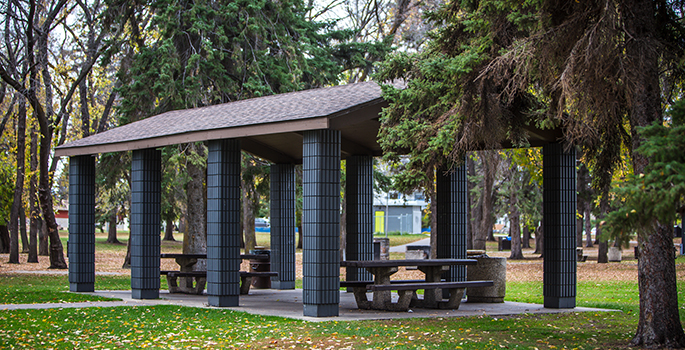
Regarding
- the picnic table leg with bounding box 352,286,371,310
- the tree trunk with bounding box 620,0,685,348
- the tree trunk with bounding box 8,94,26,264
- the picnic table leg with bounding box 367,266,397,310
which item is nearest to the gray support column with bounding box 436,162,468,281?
the picnic table leg with bounding box 367,266,397,310

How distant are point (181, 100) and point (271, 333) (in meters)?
12.4

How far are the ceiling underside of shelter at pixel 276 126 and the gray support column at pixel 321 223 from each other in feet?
1.27

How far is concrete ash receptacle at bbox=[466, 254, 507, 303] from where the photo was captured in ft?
45.9

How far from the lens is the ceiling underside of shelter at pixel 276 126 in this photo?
11172 mm

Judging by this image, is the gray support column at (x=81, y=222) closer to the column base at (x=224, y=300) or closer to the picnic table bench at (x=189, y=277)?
the picnic table bench at (x=189, y=277)

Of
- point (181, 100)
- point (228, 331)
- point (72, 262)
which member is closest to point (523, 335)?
point (228, 331)

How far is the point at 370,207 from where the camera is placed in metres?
15.7

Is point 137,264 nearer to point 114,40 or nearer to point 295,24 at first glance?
point 114,40

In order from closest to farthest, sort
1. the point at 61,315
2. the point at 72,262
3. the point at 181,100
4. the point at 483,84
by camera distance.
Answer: the point at 483,84, the point at 61,315, the point at 72,262, the point at 181,100

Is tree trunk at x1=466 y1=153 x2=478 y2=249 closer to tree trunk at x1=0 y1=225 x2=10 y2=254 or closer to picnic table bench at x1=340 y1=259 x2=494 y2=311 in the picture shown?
picnic table bench at x1=340 y1=259 x2=494 y2=311

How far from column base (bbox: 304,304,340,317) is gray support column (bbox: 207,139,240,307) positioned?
1998 millimetres

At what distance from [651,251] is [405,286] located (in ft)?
14.2

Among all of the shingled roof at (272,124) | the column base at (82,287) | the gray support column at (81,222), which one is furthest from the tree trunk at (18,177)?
the shingled roof at (272,124)

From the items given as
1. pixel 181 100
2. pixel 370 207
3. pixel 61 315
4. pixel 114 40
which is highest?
pixel 114 40
